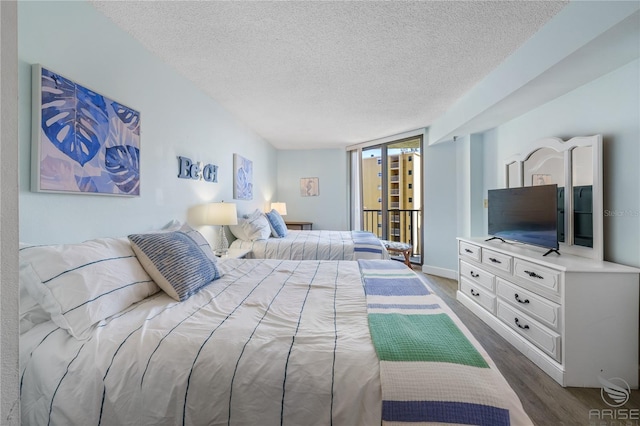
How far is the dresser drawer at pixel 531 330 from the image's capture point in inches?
71.4

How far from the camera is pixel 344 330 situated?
1.07 m

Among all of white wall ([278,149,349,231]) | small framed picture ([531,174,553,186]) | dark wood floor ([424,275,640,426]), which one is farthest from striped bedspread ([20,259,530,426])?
white wall ([278,149,349,231])

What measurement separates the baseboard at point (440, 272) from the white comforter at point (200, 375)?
3659 mm

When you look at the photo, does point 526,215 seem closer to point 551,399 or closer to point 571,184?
point 571,184

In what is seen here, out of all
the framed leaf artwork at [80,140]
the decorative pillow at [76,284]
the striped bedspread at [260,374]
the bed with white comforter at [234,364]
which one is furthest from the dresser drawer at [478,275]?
the framed leaf artwork at [80,140]

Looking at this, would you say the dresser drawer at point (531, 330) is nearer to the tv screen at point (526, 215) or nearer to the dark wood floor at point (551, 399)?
the dark wood floor at point (551, 399)

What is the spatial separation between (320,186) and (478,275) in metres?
3.83

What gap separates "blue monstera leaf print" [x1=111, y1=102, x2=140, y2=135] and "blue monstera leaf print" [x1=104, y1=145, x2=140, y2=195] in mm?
146

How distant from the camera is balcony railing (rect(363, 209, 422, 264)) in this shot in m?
5.33

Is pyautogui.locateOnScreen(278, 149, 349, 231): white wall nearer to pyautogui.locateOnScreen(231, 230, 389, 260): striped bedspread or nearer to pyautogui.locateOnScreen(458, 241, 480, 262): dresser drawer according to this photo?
pyautogui.locateOnScreen(231, 230, 389, 260): striped bedspread

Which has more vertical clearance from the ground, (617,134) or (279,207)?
(617,134)

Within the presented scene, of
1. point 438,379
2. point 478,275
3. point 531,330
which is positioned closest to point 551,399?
point 531,330

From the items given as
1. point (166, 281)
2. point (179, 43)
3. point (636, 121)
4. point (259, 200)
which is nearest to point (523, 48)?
point (636, 121)

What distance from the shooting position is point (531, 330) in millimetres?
2027
